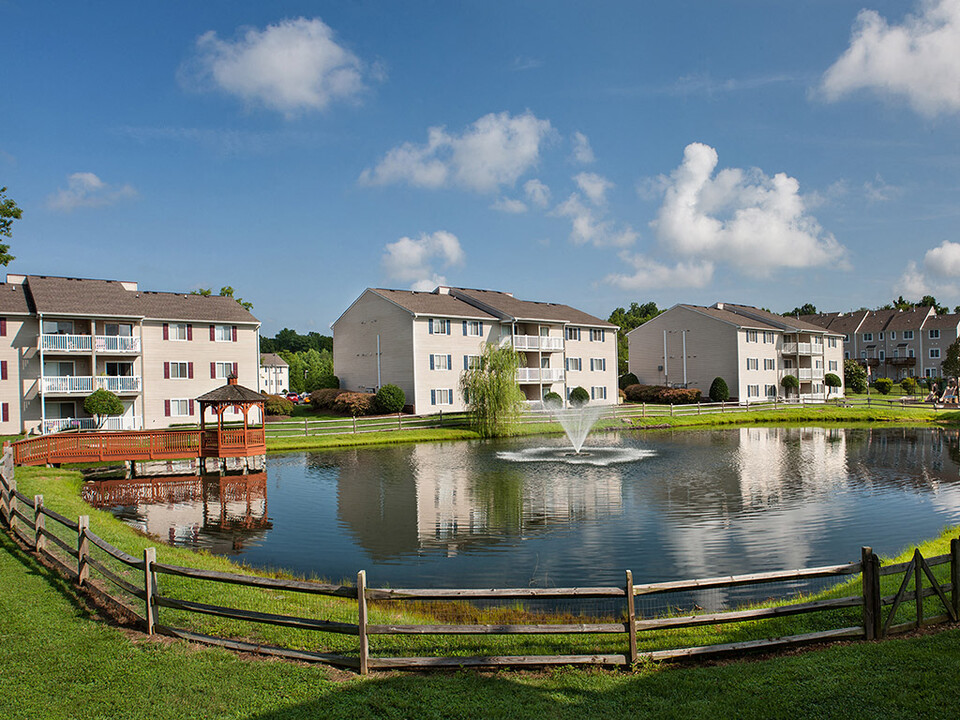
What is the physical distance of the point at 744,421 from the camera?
2058 inches

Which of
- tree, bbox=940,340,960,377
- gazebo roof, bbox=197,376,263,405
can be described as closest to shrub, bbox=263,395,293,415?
gazebo roof, bbox=197,376,263,405

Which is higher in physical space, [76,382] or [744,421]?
[76,382]

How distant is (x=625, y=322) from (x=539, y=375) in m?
62.0

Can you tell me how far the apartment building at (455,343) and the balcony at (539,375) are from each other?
0.08 m

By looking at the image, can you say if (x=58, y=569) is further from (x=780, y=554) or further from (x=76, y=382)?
(x=76, y=382)

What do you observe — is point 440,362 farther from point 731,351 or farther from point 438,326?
point 731,351

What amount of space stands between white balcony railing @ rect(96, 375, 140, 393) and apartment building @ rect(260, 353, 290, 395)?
69.6m

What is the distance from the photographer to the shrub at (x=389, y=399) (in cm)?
4691

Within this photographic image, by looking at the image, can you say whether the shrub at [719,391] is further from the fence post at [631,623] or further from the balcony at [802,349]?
the fence post at [631,623]

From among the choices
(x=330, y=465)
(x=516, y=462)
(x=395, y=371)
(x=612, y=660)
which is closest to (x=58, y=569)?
(x=612, y=660)

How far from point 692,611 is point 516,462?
1967cm

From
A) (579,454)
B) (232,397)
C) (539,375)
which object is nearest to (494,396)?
(579,454)

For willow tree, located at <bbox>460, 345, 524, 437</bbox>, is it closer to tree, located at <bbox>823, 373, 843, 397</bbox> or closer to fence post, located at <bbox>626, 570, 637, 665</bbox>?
fence post, located at <bbox>626, 570, 637, 665</bbox>

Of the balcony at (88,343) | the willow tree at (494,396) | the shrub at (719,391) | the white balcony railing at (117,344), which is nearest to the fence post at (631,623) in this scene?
the willow tree at (494,396)
